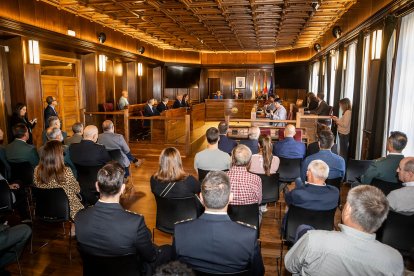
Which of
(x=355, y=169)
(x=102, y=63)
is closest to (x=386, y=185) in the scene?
(x=355, y=169)

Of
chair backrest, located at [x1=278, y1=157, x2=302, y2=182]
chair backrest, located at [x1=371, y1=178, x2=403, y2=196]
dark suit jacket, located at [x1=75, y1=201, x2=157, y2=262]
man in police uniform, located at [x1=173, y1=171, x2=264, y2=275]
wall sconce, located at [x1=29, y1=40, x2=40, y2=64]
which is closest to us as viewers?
man in police uniform, located at [x1=173, y1=171, x2=264, y2=275]

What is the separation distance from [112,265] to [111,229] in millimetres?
265

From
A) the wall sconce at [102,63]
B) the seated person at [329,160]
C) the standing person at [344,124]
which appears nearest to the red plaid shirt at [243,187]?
the seated person at [329,160]

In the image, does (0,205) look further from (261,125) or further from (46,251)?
(261,125)

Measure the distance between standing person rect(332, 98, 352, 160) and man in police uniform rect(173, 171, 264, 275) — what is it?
5.75m

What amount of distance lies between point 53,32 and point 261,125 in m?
5.68

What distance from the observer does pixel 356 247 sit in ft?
5.35

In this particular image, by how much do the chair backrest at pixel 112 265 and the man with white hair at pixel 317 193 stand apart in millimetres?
1568

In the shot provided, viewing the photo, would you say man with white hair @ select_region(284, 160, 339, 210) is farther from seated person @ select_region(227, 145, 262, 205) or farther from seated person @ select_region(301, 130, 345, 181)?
seated person @ select_region(301, 130, 345, 181)

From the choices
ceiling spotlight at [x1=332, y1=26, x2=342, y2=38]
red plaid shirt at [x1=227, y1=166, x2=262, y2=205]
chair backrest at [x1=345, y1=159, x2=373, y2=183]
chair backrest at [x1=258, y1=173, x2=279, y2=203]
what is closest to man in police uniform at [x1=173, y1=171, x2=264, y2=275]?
red plaid shirt at [x1=227, y1=166, x2=262, y2=205]

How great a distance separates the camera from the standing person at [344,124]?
266 inches

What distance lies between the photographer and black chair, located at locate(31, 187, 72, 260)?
3199 millimetres

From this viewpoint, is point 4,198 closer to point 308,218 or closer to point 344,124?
point 308,218

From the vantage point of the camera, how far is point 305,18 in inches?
341
